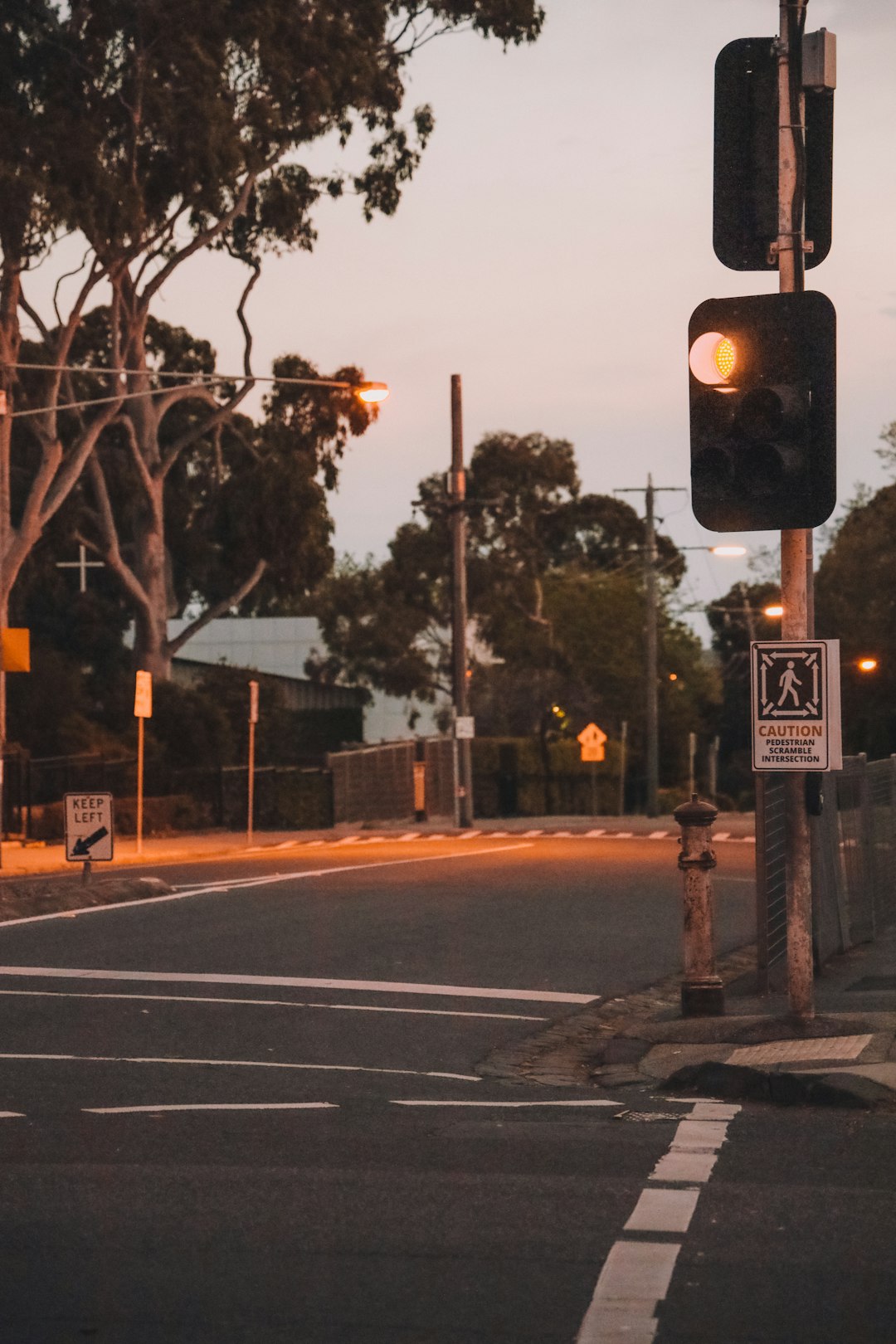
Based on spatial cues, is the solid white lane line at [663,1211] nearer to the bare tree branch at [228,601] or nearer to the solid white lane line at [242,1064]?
the solid white lane line at [242,1064]

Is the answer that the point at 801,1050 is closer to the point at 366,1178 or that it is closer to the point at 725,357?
the point at 366,1178

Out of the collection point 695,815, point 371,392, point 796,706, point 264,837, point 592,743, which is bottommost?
point 264,837

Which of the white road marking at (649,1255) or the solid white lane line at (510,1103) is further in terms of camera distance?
the solid white lane line at (510,1103)

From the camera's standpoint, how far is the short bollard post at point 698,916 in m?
11.1

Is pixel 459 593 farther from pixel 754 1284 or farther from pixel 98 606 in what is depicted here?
pixel 754 1284

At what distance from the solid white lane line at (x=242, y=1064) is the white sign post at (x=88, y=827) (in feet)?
32.9

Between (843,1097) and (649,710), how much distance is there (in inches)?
1728

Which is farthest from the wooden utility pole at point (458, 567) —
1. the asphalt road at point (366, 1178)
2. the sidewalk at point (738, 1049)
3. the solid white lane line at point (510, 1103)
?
the solid white lane line at point (510, 1103)

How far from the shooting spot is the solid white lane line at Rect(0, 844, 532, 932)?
1755 cm

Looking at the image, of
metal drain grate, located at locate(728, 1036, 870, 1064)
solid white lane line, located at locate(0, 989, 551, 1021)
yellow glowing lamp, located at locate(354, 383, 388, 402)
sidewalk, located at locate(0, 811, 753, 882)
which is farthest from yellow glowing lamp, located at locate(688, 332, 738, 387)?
yellow glowing lamp, located at locate(354, 383, 388, 402)

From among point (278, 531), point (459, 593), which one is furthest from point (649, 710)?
point (278, 531)

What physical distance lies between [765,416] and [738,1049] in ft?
10.5

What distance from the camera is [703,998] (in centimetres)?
1109

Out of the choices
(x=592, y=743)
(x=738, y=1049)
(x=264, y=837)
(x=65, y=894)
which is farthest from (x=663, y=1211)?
(x=592, y=743)
